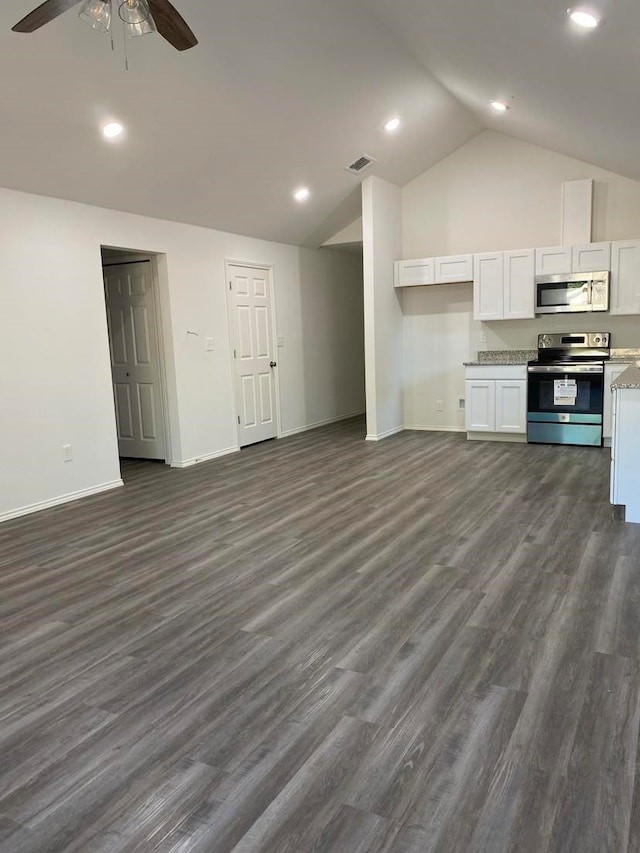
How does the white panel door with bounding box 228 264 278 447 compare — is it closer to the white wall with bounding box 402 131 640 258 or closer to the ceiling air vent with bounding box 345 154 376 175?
the ceiling air vent with bounding box 345 154 376 175

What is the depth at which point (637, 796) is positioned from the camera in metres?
1.67

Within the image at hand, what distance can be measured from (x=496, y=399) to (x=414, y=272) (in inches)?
71.0

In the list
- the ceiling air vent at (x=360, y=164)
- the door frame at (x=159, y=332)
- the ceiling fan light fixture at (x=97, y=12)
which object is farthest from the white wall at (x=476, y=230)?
the ceiling fan light fixture at (x=97, y=12)

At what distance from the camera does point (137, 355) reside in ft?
21.0

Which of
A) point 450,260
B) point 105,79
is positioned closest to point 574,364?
point 450,260

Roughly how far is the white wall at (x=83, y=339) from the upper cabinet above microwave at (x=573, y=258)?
3031 mm

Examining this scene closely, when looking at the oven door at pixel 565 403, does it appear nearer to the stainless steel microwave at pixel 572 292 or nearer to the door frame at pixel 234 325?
the stainless steel microwave at pixel 572 292

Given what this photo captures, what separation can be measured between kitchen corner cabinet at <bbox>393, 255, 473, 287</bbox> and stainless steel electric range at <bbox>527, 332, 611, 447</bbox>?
4.18 feet

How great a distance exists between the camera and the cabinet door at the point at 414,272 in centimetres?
712

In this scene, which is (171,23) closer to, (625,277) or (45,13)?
(45,13)

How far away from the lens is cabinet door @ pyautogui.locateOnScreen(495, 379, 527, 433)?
6500 mm

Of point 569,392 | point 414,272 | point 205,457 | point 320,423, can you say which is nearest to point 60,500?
point 205,457

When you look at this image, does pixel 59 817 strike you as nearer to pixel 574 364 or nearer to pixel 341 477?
pixel 341 477

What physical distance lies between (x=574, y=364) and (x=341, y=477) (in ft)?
8.71
